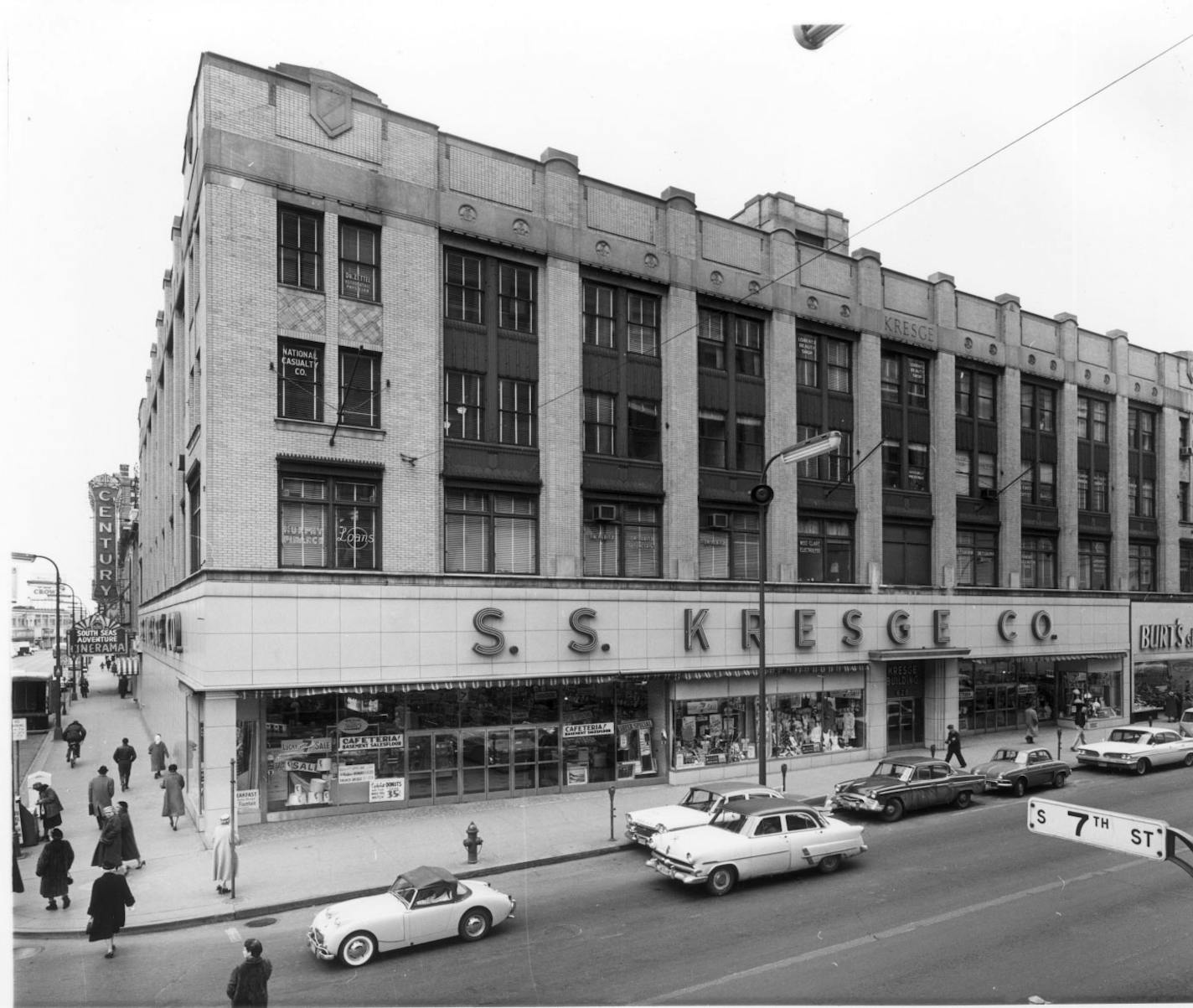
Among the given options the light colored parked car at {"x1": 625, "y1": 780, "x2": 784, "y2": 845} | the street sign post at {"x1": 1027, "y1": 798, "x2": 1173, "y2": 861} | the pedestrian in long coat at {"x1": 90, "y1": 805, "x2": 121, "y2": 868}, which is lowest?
the light colored parked car at {"x1": 625, "y1": 780, "x2": 784, "y2": 845}

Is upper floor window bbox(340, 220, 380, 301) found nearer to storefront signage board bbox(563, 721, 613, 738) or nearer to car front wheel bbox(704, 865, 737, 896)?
storefront signage board bbox(563, 721, 613, 738)

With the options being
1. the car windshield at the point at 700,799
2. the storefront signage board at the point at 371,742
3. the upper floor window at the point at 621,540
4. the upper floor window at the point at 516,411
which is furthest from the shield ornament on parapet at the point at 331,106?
the car windshield at the point at 700,799

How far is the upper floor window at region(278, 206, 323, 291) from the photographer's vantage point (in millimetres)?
22312

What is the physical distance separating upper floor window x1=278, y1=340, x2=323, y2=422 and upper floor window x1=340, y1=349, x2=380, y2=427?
0.56 metres

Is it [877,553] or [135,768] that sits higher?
[877,553]

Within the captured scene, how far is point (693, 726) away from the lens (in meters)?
27.8

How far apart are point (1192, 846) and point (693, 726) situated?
21.6m

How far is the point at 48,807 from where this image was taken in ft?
63.6

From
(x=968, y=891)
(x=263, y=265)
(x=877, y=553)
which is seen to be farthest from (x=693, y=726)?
(x=263, y=265)

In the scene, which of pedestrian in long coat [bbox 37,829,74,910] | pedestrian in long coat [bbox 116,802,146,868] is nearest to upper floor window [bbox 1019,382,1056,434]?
pedestrian in long coat [bbox 116,802,146,868]

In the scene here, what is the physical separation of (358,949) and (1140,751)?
978 inches

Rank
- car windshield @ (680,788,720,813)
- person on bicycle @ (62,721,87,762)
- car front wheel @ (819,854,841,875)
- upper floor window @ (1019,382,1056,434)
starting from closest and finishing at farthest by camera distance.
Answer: car front wheel @ (819,854,841,875) → car windshield @ (680,788,720,813) → person on bicycle @ (62,721,87,762) → upper floor window @ (1019,382,1056,434)

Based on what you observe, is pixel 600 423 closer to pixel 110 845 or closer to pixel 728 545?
pixel 728 545

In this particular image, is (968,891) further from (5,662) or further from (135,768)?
(135,768)
